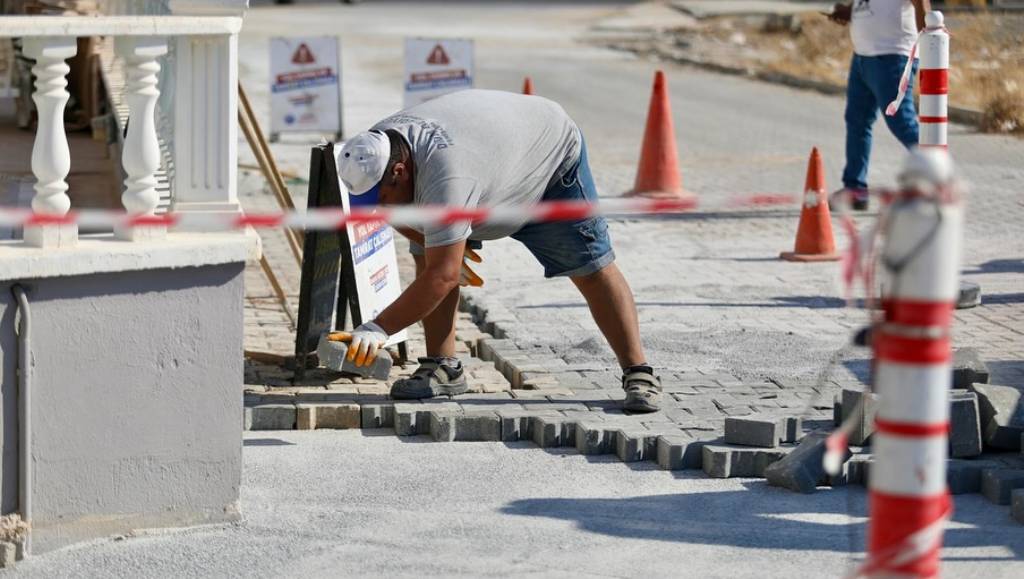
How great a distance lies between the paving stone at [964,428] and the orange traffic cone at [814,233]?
4296 mm

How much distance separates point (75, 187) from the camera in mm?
9945

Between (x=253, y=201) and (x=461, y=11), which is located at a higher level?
Result: (x=461, y=11)

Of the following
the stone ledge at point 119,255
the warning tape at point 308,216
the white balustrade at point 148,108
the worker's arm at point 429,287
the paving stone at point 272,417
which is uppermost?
the white balustrade at point 148,108

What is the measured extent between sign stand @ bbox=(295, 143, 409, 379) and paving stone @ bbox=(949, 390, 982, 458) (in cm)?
247

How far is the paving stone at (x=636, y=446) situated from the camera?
6.12 meters

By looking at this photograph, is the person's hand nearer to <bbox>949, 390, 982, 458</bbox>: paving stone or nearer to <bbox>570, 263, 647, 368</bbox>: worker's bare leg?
<bbox>570, 263, 647, 368</bbox>: worker's bare leg

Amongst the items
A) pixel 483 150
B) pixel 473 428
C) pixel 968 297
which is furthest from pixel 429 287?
pixel 968 297

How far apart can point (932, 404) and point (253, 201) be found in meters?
9.72

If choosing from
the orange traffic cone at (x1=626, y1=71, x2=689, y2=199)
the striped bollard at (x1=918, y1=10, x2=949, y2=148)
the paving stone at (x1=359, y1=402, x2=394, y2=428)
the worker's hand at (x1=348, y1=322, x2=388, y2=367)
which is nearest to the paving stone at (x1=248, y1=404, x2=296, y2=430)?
the paving stone at (x1=359, y1=402, x2=394, y2=428)

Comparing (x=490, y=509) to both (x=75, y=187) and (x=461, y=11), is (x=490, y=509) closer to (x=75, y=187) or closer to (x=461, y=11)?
(x=75, y=187)

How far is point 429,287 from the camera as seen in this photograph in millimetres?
5996

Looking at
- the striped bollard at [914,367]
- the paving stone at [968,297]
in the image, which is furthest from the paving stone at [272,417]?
the paving stone at [968,297]

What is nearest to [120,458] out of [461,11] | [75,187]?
[75,187]

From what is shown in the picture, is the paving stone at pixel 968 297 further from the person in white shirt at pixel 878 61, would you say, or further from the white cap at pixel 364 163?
the white cap at pixel 364 163
